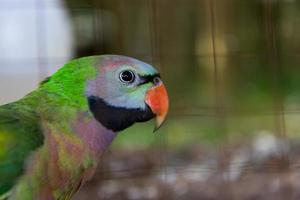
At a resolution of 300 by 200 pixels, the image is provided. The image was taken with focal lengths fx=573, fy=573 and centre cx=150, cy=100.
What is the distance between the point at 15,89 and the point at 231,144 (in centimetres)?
57

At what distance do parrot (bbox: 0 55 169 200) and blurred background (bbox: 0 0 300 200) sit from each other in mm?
668

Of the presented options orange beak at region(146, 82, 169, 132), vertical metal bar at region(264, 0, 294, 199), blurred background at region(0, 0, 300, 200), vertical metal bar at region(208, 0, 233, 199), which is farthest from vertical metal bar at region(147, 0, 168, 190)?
orange beak at region(146, 82, 169, 132)

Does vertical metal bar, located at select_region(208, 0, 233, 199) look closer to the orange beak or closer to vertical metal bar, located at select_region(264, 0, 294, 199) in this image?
vertical metal bar, located at select_region(264, 0, 294, 199)

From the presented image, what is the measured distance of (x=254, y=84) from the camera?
1579 millimetres

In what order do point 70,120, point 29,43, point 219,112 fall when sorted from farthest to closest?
1. point 219,112
2. point 29,43
3. point 70,120

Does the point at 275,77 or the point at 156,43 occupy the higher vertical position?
the point at 156,43

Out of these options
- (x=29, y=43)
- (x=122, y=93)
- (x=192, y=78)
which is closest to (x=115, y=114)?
(x=122, y=93)

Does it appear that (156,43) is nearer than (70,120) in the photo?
No

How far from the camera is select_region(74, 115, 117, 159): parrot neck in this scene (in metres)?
0.68

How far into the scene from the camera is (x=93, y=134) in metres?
0.68

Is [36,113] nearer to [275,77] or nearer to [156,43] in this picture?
[156,43]

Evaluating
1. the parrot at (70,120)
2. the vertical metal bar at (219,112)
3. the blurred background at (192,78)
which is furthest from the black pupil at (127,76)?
the vertical metal bar at (219,112)

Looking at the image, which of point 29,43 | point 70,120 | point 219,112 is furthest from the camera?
point 219,112

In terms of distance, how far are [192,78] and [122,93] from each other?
90 cm
